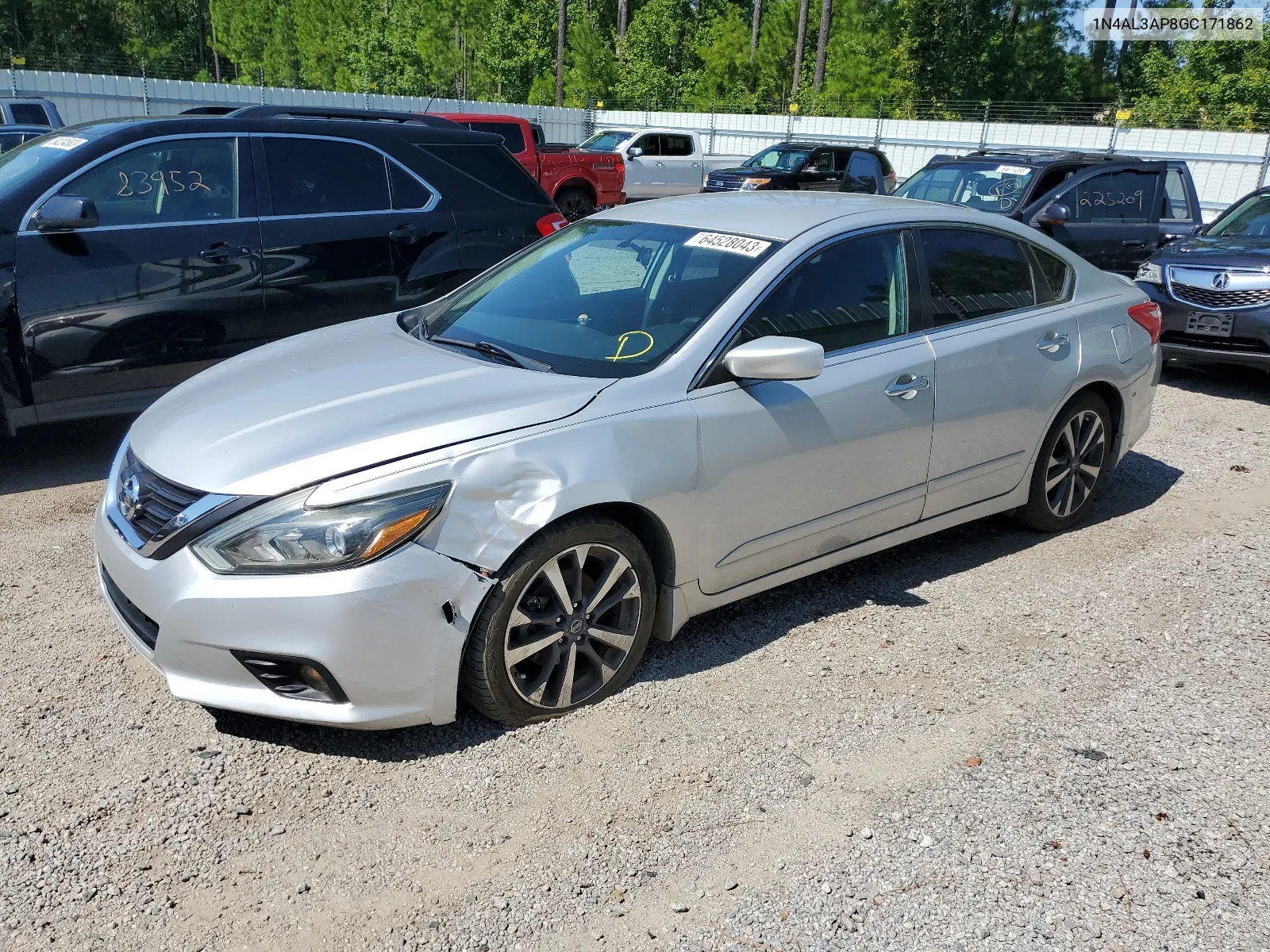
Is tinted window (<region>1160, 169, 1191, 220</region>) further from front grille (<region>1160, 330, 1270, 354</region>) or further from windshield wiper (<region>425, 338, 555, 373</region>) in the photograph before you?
windshield wiper (<region>425, 338, 555, 373</region>)

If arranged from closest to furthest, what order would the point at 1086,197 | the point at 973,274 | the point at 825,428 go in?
the point at 825,428 → the point at 973,274 → the point at 1086,197

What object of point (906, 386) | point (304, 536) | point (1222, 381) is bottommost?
point (1222, 381)

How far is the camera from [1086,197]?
11016 millimetres

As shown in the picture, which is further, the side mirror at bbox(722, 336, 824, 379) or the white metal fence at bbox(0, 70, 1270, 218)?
the white metal fence at bbox(0, 70, 1270, 218)

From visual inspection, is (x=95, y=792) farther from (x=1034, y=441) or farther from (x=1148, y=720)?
(x=1034, y=441)

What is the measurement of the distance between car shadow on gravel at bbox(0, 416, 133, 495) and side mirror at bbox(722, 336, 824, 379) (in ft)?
12.6

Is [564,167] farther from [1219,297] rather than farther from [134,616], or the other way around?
[134,616]

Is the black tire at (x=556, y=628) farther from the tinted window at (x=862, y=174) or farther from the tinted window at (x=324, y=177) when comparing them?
the tinted window at (x=862, y=174)

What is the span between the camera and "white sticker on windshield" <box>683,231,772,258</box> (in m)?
4.03

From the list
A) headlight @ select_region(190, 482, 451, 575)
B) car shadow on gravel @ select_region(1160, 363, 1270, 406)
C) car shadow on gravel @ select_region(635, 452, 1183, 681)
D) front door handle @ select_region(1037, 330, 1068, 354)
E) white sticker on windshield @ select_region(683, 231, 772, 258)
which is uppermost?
white sticker on windshield @ select_region(683, 231, 772, 258)

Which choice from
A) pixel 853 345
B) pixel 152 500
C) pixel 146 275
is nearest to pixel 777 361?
pixel 853 345

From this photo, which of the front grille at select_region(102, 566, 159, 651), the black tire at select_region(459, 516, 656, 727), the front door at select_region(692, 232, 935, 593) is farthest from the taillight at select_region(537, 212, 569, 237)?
the front grille at select_region(102, 566, 159, 651)

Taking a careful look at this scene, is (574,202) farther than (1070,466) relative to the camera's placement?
Yes

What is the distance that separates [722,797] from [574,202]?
54.1 feet
